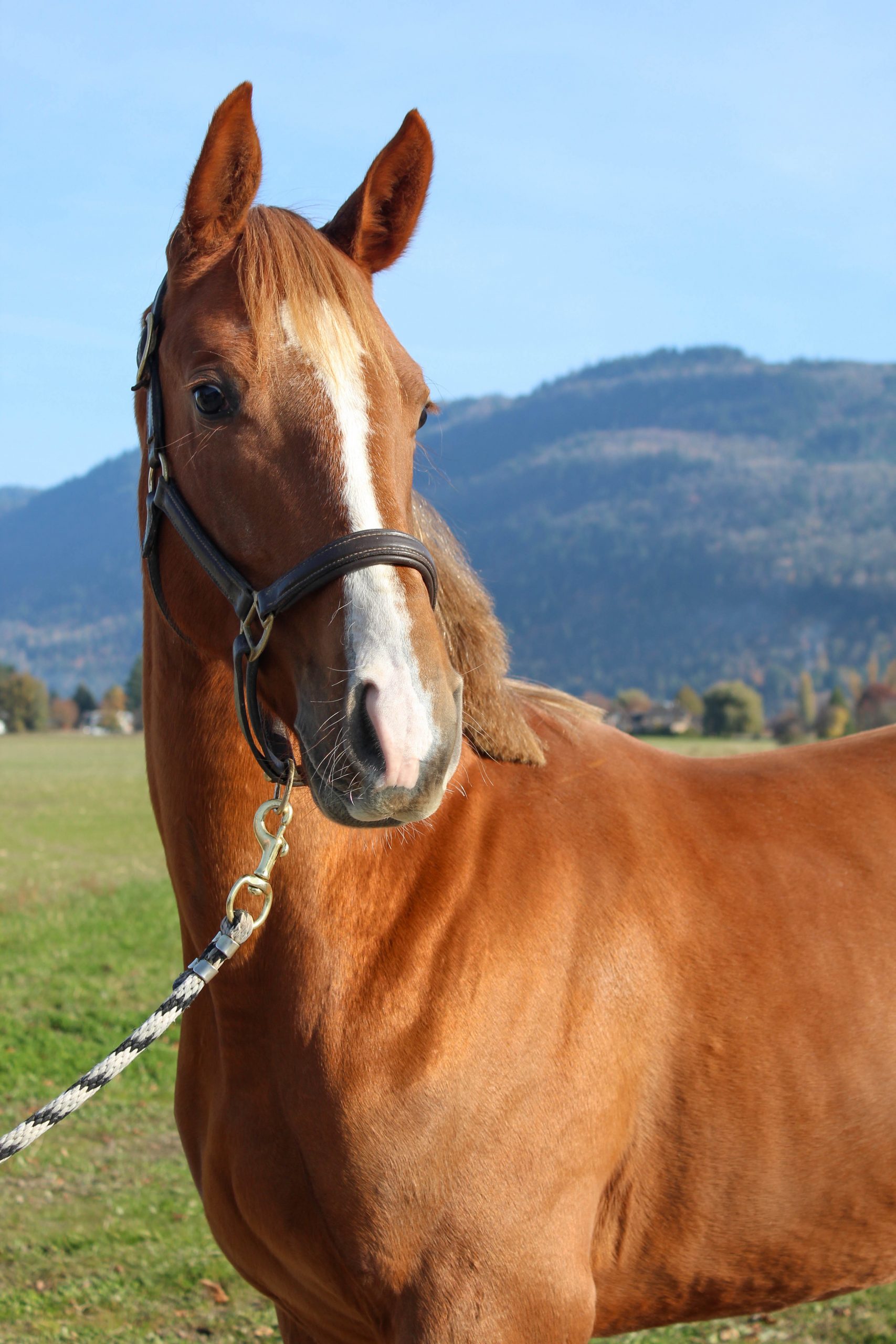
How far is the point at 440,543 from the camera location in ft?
9.09

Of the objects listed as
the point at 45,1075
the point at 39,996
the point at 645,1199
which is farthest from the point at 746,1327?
the point at 39,996

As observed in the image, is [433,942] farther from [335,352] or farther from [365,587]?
[335,352]

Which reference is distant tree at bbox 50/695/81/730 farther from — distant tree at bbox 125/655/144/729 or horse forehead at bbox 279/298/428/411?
horse forehead at bbox 279/298/428/411

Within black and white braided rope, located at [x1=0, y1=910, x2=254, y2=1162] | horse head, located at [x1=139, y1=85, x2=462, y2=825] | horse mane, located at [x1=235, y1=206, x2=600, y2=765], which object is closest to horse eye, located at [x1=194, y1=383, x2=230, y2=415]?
horse head, located at [x1=139, y1=85, x2=462, y2=825]

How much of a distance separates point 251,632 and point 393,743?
1.46 ft

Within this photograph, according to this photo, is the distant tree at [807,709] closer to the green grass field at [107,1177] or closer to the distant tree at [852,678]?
the distant tree at [852,678]

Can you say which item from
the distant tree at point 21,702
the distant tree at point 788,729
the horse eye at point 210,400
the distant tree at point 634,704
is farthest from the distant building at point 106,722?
the horse eye at point 210,400

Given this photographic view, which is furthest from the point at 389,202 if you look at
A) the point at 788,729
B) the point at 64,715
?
the point at 64,715

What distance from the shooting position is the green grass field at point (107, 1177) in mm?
4617

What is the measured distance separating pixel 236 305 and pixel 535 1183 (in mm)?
1993

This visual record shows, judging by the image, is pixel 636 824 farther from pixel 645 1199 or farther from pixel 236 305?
pixel 236 305

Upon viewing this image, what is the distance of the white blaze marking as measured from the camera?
72.8 inches

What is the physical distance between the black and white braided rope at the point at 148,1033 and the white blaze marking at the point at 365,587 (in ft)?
2.42

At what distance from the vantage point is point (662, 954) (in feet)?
8.49
